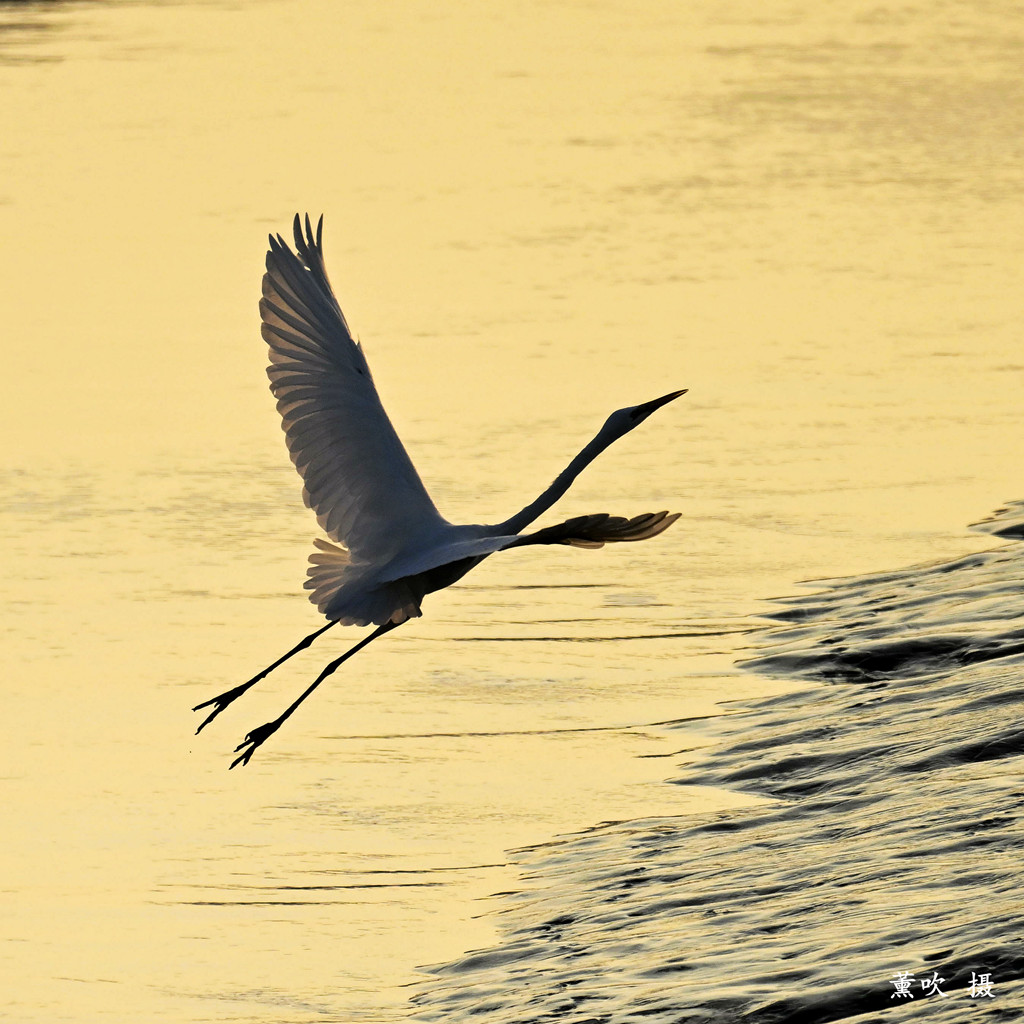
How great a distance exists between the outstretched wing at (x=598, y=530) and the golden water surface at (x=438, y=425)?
4.72 ft

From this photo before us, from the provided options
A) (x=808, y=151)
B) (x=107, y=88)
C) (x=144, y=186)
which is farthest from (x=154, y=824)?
(x=107, y=88)

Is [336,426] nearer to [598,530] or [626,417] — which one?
[626,417]

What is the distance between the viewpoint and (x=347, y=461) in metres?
8.24

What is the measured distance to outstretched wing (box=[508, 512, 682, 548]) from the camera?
6762mm

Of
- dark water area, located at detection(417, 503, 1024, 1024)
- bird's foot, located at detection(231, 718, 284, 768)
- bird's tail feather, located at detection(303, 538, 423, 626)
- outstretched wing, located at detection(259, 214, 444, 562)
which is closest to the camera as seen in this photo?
dark water area, located at detection(417, 503, 1024, 1024)

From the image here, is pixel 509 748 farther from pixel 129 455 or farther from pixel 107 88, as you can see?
pixel 107 88

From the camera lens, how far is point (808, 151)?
1877cm

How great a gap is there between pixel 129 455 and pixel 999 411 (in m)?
4.61

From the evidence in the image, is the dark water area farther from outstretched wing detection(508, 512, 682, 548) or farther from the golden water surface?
outstretched wing detection(508, 512, 682, 548)

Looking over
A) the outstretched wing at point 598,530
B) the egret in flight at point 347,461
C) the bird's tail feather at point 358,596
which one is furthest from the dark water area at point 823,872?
the outstretched wing at point 598,530

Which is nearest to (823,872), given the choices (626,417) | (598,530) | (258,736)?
(598,530)

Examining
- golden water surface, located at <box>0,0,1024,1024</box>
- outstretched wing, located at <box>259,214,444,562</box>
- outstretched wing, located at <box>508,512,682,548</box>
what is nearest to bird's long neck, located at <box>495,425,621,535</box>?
outstretched wing, located at <box>259,214,444,562</box>

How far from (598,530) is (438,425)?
5553 mm

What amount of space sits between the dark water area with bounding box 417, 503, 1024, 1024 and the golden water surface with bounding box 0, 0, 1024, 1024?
24cm
